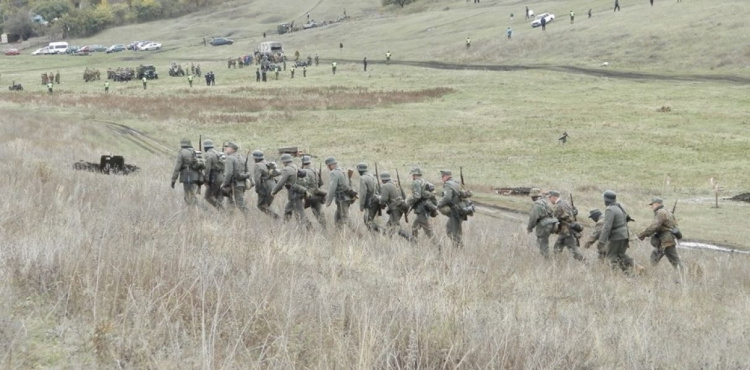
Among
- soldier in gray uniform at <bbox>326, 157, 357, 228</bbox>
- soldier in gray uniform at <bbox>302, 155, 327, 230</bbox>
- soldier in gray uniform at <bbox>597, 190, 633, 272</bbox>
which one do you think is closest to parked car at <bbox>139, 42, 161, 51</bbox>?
soldier in gray uniform at <bbox>302, 155, 327, 230</bbox>

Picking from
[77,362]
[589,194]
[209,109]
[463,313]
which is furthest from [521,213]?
[209,109]

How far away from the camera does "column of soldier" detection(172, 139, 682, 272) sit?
14.4 m

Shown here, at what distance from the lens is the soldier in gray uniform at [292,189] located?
15711 mm

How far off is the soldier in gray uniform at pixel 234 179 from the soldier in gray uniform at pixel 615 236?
6.83 metres

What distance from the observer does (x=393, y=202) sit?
1592 cm

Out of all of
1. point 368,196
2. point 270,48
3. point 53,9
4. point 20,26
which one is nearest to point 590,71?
point 270,48

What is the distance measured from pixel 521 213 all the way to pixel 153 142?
18577 mm

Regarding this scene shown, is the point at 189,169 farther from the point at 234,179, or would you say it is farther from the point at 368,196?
the point at 368,196

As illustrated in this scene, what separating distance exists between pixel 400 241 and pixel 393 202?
2.09 metres

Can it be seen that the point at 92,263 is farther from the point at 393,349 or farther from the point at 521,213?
the point at 521,213

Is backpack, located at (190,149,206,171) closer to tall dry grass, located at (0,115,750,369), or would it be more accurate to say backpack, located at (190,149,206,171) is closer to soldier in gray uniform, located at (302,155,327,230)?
soldier in gray uniform, located at (302,155,327,230)

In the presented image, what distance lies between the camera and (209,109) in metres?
48.5

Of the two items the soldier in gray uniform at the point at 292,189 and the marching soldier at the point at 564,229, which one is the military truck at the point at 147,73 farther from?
the marching soldier at the point at 564,229

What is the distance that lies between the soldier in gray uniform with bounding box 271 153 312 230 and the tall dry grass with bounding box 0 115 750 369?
4.90 m
